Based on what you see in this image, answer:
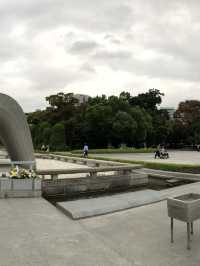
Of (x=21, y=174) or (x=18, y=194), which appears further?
(x=21, y=174)

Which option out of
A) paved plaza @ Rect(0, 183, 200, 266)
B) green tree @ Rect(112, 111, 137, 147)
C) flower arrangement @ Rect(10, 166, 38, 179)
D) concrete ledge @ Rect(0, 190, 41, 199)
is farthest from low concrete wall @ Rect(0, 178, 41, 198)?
green tree @ Rect(112, 111, 137, 147)

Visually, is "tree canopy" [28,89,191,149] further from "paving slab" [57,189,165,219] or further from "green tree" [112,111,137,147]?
"paving slab" [57,189,165,219]

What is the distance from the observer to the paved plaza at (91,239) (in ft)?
16.2

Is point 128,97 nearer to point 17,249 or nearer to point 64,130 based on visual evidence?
point 64,130

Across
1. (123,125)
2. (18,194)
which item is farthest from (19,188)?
(123,125)

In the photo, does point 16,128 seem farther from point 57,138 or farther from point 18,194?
point 57,138

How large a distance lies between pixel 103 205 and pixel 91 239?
3.03 metres

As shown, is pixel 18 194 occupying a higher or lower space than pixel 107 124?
lower

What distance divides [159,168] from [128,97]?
47.3m

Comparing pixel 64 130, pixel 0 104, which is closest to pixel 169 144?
pixel 64 130

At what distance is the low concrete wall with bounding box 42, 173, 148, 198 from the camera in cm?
1208

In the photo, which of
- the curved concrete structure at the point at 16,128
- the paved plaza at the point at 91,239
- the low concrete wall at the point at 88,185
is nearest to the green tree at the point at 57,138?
the curved concrete structure at the point at 16,128

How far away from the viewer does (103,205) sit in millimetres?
8961

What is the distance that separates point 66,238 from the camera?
593 centimetres
